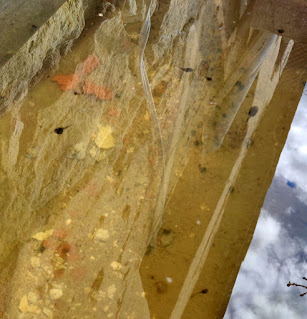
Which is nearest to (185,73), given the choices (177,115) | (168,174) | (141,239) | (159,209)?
(177,115)

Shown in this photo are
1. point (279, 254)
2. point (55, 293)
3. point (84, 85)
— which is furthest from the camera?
point (84, 85)

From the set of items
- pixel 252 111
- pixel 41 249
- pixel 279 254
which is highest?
pixel 252 111

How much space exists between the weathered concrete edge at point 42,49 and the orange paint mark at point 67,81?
8 centimetres

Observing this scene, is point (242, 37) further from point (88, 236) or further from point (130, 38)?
point (88, 236)

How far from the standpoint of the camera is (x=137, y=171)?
5.37 ft

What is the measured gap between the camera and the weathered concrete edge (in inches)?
64.5

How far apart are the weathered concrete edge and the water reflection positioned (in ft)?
3.44

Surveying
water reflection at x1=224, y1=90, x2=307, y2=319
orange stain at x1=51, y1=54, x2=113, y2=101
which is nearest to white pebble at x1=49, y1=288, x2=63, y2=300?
water reflection at x1=224, y1=90, x2=307, y2=319

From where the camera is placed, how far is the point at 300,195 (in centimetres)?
169

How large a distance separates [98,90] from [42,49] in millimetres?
279

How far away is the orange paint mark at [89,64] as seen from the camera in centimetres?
184

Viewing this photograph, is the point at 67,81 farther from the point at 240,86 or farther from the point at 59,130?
the point at 240,86

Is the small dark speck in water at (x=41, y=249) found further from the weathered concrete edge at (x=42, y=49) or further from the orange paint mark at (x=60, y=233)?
the weathered concrete edge at (x=42, y=49)

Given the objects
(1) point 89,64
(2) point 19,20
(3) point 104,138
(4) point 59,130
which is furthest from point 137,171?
(2) point 19,20
